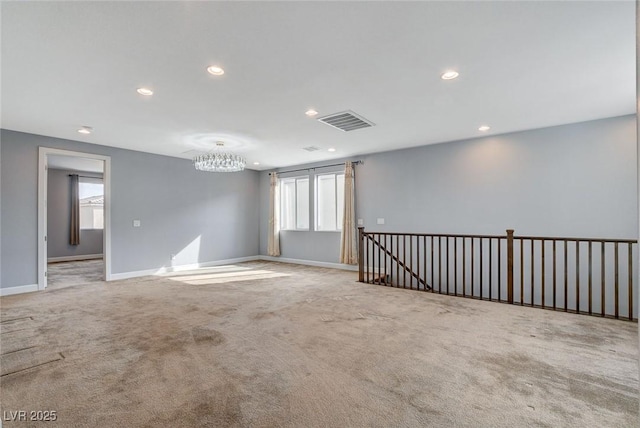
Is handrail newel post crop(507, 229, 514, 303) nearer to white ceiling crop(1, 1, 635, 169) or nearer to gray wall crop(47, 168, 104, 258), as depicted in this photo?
white ceiling crop(1, 1, 635, 169)

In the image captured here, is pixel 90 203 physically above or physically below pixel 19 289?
above

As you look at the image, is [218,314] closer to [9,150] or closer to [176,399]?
[176,399]

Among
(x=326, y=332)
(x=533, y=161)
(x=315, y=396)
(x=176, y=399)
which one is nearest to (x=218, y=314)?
(x=326, y=332)

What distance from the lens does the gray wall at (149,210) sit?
4.72m

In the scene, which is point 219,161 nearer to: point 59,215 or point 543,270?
point 543,270

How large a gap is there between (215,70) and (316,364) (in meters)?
2.89

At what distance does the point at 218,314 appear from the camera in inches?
143

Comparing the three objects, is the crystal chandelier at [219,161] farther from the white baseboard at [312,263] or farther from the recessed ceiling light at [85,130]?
the white baseboard at [312,263]

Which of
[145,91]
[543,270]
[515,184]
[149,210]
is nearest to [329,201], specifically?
[515,184]

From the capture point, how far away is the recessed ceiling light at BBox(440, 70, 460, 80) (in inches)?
114

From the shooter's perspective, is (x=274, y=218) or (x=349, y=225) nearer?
(x=349, y=225)

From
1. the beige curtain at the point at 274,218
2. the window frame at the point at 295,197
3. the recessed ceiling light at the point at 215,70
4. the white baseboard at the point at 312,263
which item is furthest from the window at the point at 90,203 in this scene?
the recessed ceiling light at the point at 215,70

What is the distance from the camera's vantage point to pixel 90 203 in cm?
924

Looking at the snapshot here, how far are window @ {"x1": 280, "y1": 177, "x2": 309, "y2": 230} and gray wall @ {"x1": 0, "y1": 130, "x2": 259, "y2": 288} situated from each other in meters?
0.98
